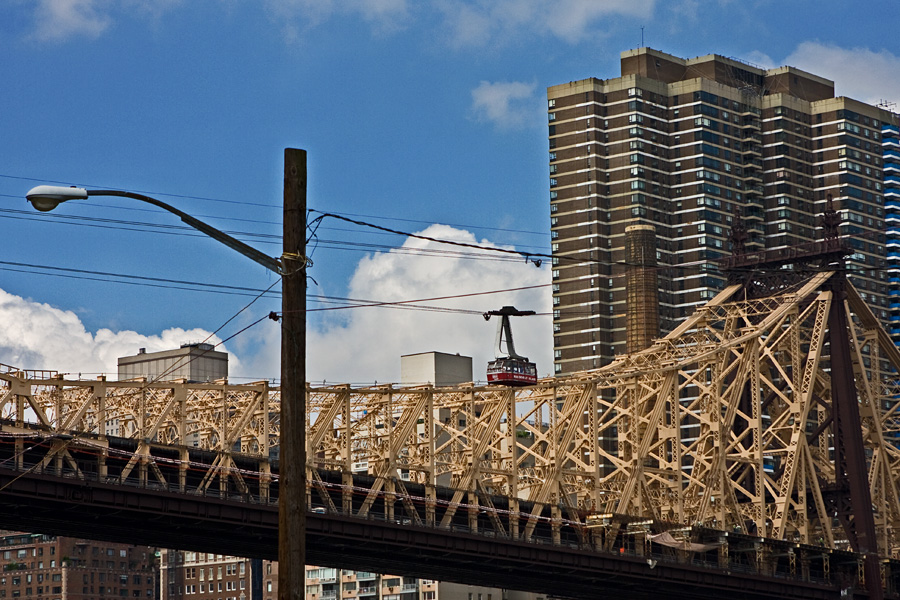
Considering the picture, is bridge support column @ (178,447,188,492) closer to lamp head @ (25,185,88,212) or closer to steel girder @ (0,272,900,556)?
steel girder @ (0,272,900,556)

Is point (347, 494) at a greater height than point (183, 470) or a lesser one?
lesser

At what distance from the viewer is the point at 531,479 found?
128 metres

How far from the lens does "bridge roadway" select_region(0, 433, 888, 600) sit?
3780 inches

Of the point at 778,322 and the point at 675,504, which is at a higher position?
the point at 778,322

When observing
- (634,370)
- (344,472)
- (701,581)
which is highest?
(634,370)

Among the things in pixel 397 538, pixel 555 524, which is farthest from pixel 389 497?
pixel 555 524

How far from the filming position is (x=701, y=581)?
126 m

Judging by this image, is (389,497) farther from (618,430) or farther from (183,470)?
(618,430)

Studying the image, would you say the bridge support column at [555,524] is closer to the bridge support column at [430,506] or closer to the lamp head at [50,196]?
the bridge support column at [430,506]

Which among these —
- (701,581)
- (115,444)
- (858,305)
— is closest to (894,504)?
(858,305)

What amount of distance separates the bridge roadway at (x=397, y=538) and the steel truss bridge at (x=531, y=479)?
192mm

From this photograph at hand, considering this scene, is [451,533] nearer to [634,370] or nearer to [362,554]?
[362,554]

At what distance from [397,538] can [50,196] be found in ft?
Answer: 271

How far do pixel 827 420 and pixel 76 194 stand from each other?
124m
